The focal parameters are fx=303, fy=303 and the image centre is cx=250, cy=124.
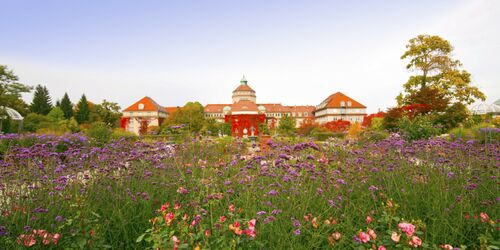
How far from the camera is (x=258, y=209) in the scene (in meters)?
2.74

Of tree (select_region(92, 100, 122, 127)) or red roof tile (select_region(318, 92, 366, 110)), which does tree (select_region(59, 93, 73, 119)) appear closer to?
tree (select_region(92, 100, 122, 127))

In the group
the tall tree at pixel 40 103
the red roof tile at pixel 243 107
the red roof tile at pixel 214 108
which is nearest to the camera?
the tall tree at pixel 40 103

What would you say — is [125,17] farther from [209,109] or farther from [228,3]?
[209,109]

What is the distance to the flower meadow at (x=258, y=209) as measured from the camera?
2164 millimetres

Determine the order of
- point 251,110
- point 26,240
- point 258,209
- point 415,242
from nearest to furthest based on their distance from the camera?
1. point 415,242
2. point 26,240
3. point 258,209
4. point 251,110

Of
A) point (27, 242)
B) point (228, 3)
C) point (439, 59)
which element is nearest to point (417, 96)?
point (439, 59)

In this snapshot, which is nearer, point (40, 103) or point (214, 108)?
point (40, 103)

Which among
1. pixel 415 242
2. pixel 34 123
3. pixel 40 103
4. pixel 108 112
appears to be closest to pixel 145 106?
pixel 108 112

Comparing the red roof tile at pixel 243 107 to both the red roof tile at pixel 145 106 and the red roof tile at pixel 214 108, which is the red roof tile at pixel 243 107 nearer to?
the red roof tile at pixel 214 108

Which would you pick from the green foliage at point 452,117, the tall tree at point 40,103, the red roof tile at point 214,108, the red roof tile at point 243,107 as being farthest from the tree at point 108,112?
the green foliage at point 452,117

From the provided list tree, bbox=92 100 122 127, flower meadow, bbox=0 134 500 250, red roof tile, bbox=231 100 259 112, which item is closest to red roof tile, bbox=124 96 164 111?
tree, bbox=92 100 122 127

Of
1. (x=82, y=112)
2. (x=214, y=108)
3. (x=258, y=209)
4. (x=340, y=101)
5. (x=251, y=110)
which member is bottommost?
(x=258, y=209)

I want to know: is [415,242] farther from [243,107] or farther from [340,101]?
[340,101]

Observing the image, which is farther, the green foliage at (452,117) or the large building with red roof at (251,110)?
the large building with red roof at (251,110)
